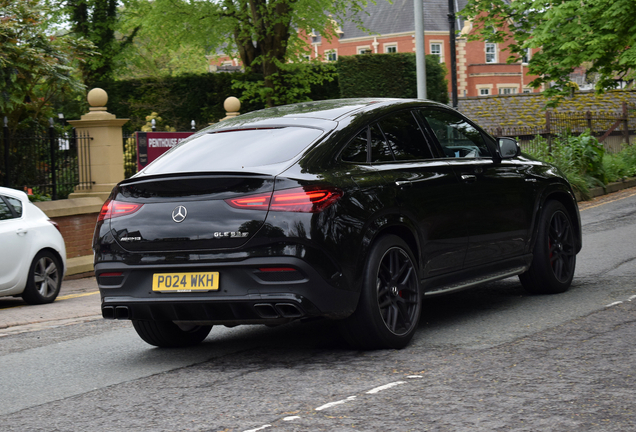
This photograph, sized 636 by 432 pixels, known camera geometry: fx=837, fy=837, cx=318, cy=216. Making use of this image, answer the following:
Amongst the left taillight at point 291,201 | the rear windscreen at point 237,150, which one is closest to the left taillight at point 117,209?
the rear windscreen at point 237,150

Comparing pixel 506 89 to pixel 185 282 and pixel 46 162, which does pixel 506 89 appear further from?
pixel 185 282

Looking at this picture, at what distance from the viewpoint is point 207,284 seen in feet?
17.4

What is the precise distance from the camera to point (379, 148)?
602 cm

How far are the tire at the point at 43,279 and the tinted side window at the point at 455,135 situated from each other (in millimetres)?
5998

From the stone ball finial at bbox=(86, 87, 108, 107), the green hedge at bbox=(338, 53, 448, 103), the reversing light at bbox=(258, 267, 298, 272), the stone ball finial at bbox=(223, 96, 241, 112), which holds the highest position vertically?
the green hedge at bbox=(338, 53, 448, 103)

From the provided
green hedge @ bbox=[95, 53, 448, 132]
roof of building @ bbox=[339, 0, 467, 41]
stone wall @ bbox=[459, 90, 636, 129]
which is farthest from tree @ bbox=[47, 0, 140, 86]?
roof of building @ bbox=[339, 0, 467, 41]

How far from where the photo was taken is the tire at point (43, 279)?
10.5 metres

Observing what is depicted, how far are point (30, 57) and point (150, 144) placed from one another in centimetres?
294

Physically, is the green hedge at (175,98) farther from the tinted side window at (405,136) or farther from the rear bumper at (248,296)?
the rear bumper at (248,296)

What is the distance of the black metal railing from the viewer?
1429cm

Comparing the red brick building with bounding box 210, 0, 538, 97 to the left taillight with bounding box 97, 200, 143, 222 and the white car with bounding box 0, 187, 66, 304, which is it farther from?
Result: the left taillight with bounding box 97, 200, 143, 222

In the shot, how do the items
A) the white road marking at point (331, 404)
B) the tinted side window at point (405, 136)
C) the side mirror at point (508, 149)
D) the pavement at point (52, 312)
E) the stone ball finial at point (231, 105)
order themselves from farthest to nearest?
1. the stone ball finial at point (231, 105)
2. the pavement at point (52, 312)
3. the side mirror at point (508, 149)
4. the tinted side window at point (405, 136)
5. the white road marking at point (331, 404)

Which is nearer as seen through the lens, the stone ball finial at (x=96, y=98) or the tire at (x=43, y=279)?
the tire at (x=43, y=279)

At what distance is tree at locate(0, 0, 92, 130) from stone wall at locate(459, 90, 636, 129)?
20.2m
